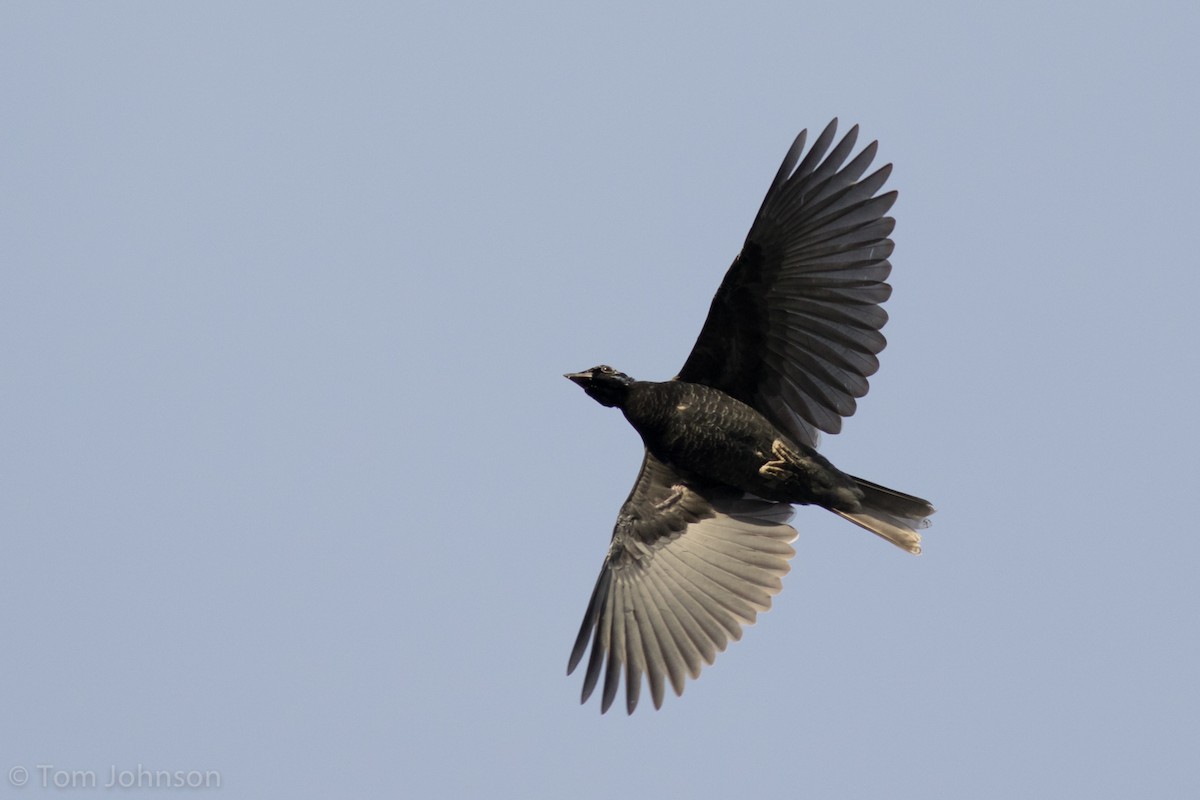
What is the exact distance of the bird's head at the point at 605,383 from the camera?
1167cm

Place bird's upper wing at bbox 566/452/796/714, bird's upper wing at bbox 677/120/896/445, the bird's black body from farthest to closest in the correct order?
bird's upper wing at bbox 566/452/796/714 < the bird's black body < bird's upper wing at bbox 677/120/896/445

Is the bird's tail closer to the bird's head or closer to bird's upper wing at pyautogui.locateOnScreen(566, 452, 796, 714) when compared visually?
bird's upper wing at pyautogui.locateOnScreen(566, 452, 796, 714)

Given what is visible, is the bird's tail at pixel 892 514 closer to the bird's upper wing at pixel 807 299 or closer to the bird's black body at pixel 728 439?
the bird's black body at pixel 728 439

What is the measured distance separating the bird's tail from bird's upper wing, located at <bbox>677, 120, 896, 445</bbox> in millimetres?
586

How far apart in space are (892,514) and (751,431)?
50.5 inches

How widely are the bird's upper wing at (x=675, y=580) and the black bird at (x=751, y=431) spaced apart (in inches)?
0.4

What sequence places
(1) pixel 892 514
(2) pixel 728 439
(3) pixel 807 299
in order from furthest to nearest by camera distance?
1. (1) pixel 892 514
2. (2) pixel 728 439
3. (3) pixel 807 299

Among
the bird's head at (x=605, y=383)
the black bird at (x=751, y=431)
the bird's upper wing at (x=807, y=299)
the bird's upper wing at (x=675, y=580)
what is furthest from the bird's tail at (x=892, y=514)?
the bird's head at (x=605, y=383)

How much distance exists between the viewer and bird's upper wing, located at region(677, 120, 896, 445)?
36.7 feet

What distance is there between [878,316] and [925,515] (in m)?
1.61

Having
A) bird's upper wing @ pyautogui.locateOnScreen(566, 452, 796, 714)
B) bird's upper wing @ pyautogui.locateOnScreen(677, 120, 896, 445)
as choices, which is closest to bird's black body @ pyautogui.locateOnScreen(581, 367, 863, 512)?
bird's upper wing @ pyautogui.locateOnScreen(677, 120, 896, 445)

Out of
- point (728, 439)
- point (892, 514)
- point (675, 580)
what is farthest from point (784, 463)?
point (675, 580)

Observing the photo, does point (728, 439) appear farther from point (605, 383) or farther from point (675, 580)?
point (675, 580)

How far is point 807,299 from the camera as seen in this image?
37.4 feet
